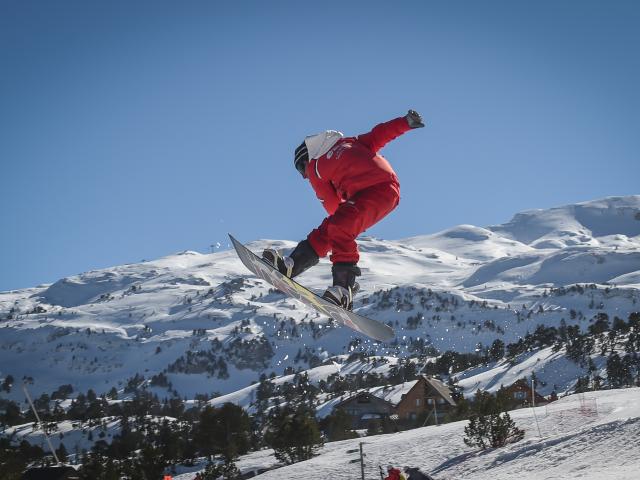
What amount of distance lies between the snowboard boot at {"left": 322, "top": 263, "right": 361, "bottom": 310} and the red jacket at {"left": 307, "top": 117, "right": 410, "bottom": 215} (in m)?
0.71

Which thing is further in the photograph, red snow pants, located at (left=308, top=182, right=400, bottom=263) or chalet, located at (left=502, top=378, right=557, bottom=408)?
chalet, located at (left=502, top=378, right=557, bottom=408)

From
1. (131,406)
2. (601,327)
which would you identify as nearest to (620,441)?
(601,327)

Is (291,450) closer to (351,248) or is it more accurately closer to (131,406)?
(351,248)

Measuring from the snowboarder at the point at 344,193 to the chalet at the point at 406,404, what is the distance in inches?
2725

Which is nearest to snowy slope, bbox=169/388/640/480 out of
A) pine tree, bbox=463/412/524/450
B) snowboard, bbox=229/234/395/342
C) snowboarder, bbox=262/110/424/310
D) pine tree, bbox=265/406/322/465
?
pine tree, bbox=463/412/524/450

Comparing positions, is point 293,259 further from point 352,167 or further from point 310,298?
point 352,167

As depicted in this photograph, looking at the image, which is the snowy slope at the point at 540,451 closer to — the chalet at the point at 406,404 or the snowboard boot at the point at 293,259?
the snowboard boot at the point at 293,259

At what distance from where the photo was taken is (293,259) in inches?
265

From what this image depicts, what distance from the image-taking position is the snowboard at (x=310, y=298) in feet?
22.4

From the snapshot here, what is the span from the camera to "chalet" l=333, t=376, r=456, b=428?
79.4 meters

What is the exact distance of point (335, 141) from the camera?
6.84m

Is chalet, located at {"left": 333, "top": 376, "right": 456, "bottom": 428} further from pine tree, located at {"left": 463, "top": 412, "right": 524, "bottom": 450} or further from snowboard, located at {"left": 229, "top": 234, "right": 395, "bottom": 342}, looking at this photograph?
snowboard, located at {"left": 229, "top": 234, "right": 395, "bottom": 342}

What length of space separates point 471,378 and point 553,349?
1528cm

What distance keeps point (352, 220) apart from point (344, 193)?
494 millimetres
